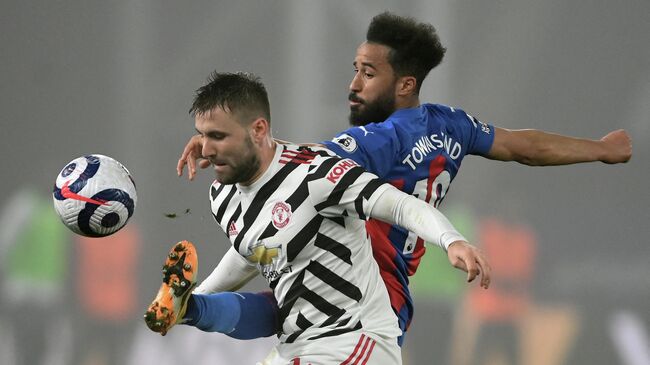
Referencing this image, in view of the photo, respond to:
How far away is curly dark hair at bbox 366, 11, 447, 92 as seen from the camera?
3826 millimetres

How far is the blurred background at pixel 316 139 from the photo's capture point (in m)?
5.58

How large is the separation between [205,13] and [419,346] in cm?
232

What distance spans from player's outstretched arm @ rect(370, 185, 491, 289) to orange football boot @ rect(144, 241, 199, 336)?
1.93ft

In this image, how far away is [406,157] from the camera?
356cm

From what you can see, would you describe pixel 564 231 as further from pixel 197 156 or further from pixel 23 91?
pixel 23 91

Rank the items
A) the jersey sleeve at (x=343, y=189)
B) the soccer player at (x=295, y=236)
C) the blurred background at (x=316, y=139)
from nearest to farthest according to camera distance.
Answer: the jersey sleeve at (x=343, y=189) → the soccer player at (x=295, y=236) → the blurred background at (x=316, y=139)

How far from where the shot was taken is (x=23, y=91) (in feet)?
21.5

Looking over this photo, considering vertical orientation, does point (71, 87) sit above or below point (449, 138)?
below

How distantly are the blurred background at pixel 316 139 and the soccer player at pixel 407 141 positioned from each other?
161 centimetres

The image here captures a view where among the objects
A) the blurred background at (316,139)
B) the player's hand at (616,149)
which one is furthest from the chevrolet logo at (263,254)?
the blurred background at (316,139)

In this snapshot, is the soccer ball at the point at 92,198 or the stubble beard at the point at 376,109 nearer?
the soccer ball at the point at 92,198

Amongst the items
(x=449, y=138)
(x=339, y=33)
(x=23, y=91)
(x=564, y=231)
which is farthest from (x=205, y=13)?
(x=449, y=138)

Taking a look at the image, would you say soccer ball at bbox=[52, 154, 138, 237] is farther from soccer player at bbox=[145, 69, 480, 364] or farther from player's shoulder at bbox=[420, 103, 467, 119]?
player's shoulder at bbox=[420, 103, 467, 119]

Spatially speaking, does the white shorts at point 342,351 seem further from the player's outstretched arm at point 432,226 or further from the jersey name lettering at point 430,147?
the jersey name lettering at point 430,147
